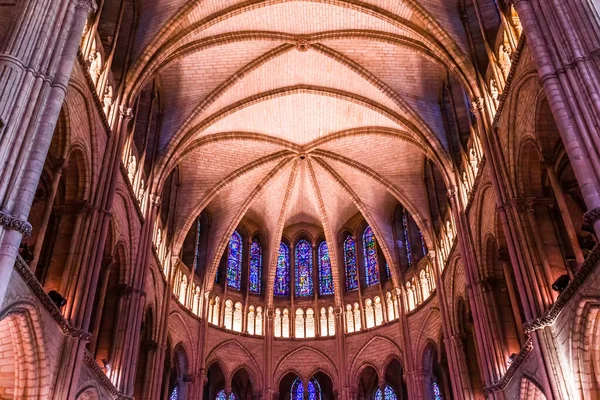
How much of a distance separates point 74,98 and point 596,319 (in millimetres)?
12348

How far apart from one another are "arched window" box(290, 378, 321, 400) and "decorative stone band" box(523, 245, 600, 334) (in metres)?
15.7

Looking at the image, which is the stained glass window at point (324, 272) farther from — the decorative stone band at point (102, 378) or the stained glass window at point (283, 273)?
the decorative stone band at point (102, 378)

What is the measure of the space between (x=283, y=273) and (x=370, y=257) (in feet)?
14.2

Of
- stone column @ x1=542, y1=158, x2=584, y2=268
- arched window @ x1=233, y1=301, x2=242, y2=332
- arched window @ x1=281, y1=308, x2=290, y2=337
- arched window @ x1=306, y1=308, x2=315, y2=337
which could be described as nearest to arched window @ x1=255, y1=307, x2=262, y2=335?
arched window @ x1=233, y1=301, x2=242, y2=332

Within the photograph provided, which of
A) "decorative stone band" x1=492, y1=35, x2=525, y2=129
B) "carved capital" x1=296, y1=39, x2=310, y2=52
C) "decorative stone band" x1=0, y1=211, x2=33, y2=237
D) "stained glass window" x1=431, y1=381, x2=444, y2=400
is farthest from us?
"stained glass window" x1=431, y1=381, x2=444, y2=400

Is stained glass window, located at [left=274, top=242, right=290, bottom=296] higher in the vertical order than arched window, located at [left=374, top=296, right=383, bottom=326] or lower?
higher

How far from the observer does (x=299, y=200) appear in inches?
1221

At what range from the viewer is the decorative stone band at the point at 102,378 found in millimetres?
14917

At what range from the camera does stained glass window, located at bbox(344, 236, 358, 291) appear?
29.9 meters

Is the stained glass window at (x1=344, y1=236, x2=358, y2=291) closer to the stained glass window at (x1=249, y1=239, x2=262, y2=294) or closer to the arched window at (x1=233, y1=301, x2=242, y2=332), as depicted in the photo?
the stained glass window at (x1=249, y1=239, x2=262, y2=294)

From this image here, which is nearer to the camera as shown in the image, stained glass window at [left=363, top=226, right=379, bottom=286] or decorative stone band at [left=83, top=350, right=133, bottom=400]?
decorative stone band at [left=83, top=350, right=133, bottom=400]

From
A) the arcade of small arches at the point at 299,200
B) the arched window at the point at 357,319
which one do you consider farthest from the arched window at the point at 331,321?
the arched window at the point at 357,319

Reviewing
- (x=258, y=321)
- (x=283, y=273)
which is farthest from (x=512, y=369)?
(x=283, y=273)

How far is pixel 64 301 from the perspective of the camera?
45.7 feet
